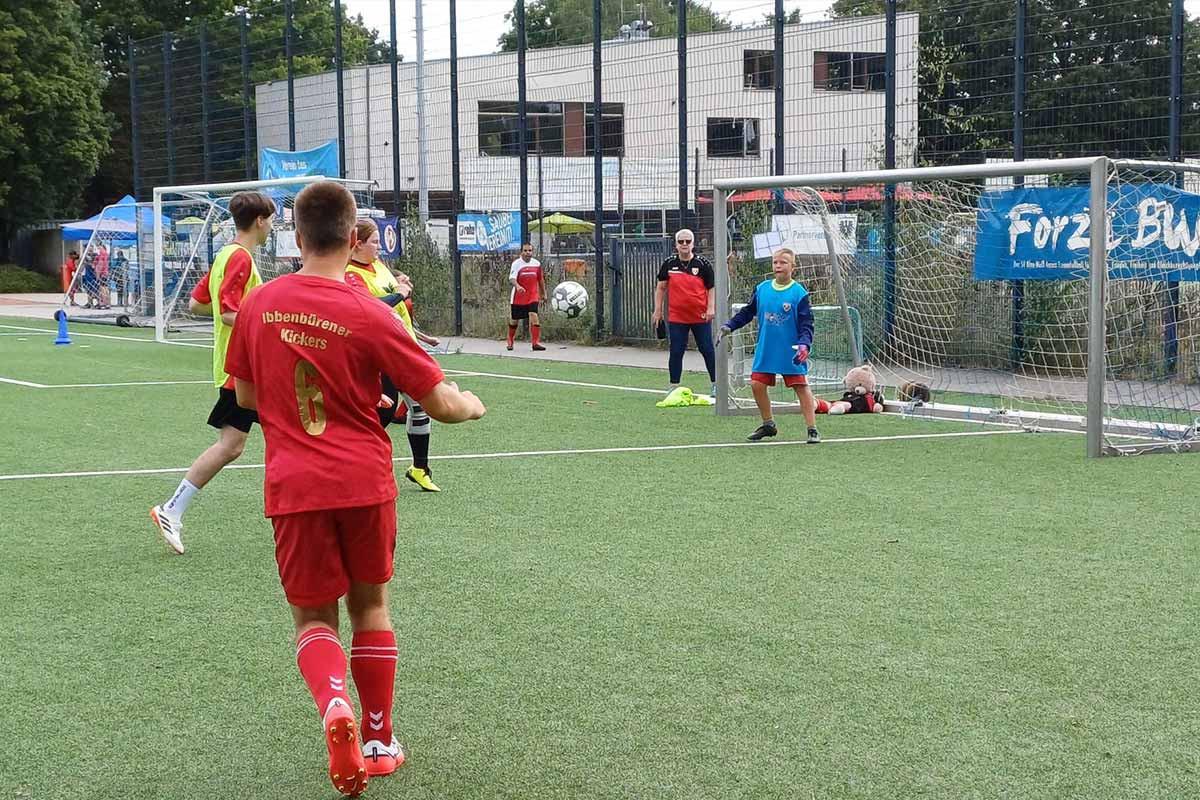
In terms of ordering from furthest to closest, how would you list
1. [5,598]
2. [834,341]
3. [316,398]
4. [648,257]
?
[648,257], [834,341], [5,598], [316,398]

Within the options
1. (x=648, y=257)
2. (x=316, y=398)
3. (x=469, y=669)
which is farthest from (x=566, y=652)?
(x=648, y=257)

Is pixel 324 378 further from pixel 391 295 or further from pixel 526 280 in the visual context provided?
pixel 526 280

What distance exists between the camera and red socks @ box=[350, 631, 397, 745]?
4266 millimetres

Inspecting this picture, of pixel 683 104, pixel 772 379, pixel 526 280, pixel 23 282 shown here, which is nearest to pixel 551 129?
pixel 526 280

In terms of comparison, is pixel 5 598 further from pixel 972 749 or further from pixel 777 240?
pixel 777 240

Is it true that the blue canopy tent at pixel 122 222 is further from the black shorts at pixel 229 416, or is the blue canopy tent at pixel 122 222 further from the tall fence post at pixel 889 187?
the black shorts at pixel 229 416

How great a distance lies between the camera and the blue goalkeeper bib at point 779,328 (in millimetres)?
11438

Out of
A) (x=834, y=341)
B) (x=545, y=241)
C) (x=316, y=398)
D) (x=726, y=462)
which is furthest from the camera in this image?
(x=545, y=241)

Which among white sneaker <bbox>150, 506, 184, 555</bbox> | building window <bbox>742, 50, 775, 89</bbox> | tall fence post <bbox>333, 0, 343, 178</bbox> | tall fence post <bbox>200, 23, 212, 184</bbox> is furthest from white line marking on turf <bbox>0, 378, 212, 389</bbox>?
tall fence post <bbox>200, 23, 212, 184</bbox>

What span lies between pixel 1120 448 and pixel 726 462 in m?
3.03

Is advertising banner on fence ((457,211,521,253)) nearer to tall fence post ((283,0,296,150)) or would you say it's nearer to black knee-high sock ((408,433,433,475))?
tall fence post ((283,0,296,150))

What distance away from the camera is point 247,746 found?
4.61 meters

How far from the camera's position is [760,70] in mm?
20234

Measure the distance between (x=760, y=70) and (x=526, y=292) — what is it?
16.8 ft
